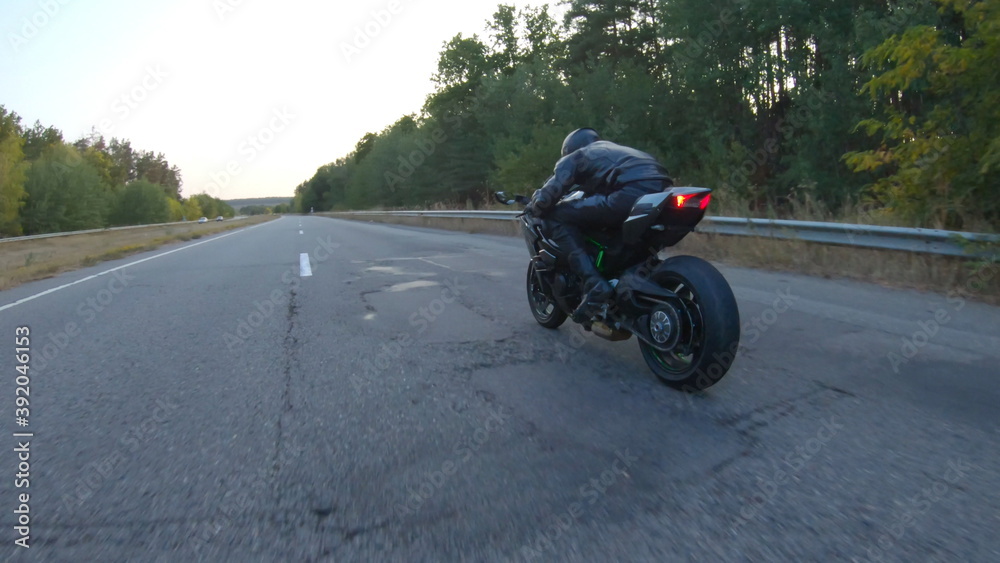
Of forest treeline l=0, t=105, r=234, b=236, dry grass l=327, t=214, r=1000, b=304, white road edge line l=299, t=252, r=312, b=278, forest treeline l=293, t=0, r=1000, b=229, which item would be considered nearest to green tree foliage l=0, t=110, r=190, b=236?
A: forest treeline l=0, t=105, r=234, b=236

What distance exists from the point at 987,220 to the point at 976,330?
365 centimetres

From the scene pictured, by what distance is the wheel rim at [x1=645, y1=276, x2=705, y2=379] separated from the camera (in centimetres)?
374

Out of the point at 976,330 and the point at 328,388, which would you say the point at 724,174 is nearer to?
the point at 976,330

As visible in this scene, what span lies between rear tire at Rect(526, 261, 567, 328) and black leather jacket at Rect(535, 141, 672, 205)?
984 millimetres

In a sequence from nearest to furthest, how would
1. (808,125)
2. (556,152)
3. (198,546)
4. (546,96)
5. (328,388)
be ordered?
(198,546)
(328,388)
(808,125)
(556,152)
(546,96)

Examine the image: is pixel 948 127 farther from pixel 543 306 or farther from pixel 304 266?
pixel 304 266

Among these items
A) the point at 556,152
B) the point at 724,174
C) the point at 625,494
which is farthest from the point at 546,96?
the point at 625,494

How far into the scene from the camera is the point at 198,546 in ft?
7.80

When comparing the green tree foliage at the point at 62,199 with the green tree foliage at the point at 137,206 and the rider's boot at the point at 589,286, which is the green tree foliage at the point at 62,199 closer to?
the green tree foliage at the point at 137,206

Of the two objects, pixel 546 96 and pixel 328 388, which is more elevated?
pixel 546 96

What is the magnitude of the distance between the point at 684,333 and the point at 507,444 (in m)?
1.26

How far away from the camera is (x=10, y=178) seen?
51.9m

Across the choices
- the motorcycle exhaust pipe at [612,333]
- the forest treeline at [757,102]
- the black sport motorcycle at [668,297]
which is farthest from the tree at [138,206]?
the black sport motorcycle at [668,297]

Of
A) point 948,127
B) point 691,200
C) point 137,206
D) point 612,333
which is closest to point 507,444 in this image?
point 612,333
